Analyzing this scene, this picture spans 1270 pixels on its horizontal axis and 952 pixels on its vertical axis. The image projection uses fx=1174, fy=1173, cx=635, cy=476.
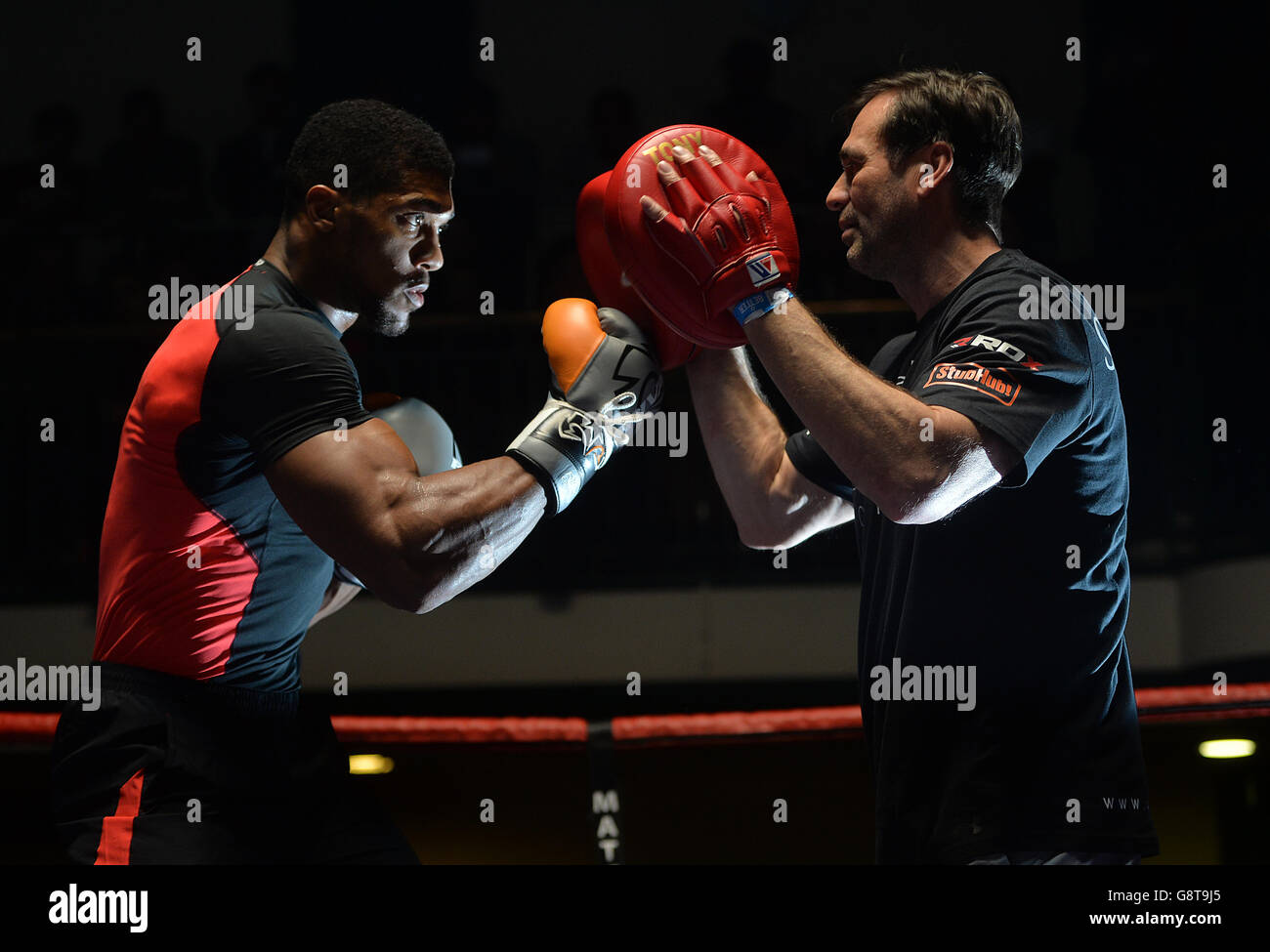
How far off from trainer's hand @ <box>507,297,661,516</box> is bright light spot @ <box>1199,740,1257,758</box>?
96.3 inches

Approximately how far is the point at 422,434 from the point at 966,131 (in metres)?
0.97

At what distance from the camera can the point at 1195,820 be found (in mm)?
3932

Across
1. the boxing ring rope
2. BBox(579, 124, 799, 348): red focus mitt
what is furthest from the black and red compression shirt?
the boxing ring rope

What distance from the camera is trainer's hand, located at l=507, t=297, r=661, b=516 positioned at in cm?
166

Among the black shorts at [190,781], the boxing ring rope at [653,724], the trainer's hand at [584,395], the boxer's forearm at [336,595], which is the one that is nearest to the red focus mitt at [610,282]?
the trainer's hand at [584,395]

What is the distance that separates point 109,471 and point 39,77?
5.99ft

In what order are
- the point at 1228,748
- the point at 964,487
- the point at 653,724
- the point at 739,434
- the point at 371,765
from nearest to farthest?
the point at 964,487 < the point at 739,434 < the point at 653,724 < the point at 1228,748 < the point at 371,765

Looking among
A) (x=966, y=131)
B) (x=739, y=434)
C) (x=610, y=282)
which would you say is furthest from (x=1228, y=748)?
(x=610, y=282)

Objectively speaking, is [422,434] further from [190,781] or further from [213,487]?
[190,781]

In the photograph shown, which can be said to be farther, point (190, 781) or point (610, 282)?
point (610, 282)

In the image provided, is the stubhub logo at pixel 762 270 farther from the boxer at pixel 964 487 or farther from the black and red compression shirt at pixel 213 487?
the black and red compression shirt at pixel 213 487

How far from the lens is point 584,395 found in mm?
1755

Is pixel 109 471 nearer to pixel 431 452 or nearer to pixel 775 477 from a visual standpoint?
pixel 431 452
